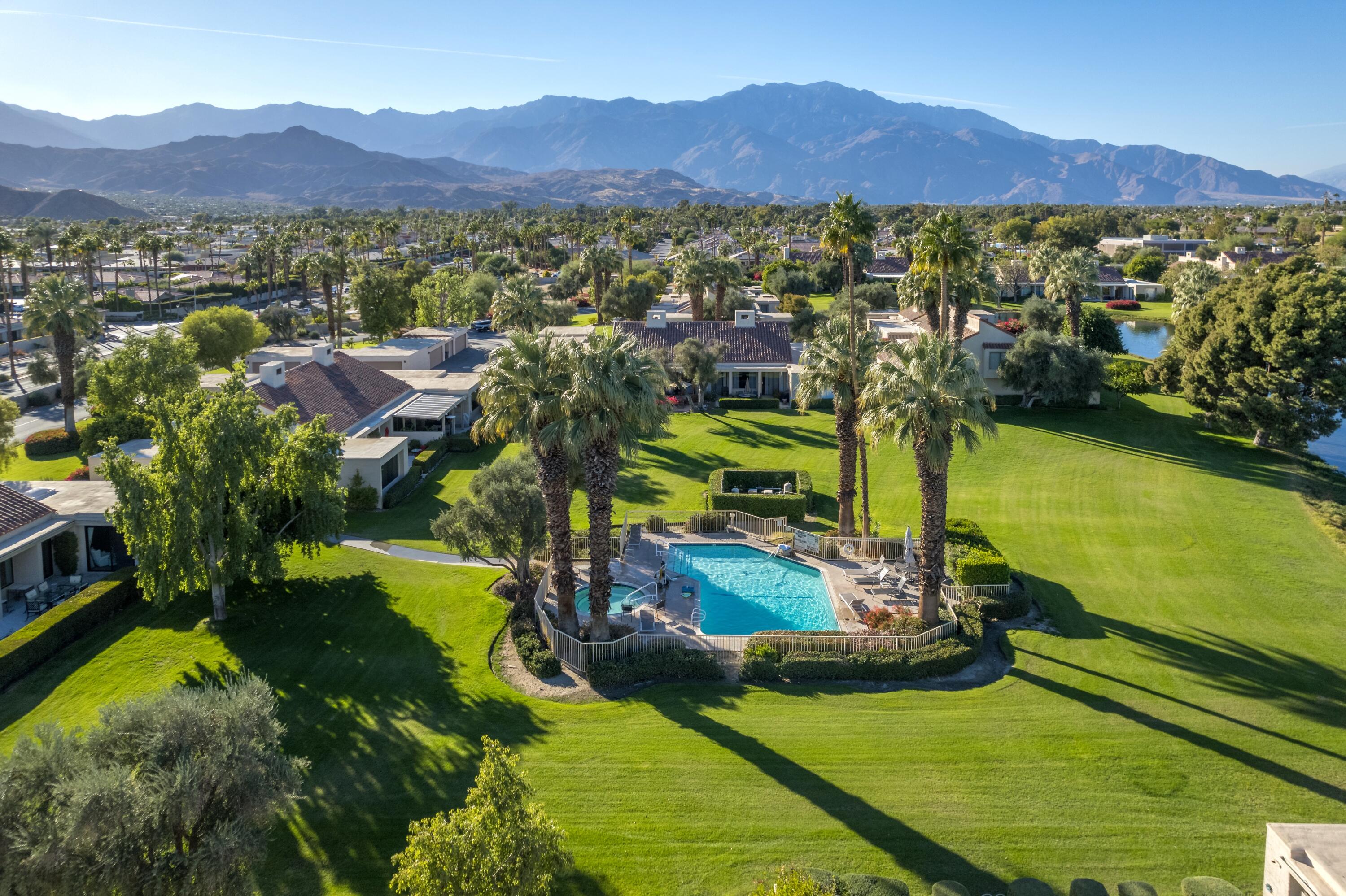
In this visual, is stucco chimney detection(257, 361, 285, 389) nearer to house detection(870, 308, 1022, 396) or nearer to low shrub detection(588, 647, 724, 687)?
low shrub detection(588, 647, 724, 687)

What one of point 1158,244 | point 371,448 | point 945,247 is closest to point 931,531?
point 945,247

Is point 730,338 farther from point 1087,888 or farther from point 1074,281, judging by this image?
point 1087,888

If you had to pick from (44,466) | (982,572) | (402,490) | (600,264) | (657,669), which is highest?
(600,264)

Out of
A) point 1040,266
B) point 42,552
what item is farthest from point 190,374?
point 1040,266

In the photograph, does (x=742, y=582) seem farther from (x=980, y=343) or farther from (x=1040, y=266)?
(x=1040, y=266)

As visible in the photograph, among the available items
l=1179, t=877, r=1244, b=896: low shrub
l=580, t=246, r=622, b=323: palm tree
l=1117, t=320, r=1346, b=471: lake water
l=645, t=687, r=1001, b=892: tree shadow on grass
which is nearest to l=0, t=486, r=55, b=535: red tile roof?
l=645, t=687, r=1001, b=892: tree shadow on grass

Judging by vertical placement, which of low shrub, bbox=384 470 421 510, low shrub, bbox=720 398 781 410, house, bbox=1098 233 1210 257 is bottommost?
low shrub, bbox=384 470 421 510
